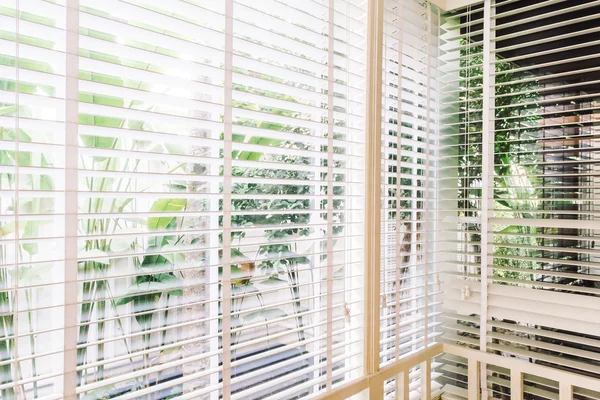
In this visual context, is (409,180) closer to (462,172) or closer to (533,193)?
(462,172)

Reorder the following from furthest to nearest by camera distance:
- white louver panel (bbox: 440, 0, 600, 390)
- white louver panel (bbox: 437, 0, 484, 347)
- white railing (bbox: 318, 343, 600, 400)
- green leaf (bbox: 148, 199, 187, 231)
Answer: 1. white louver panel (bbox: 437, 0, 484, 347)
2. white louver panel (bbox: 440, 0, 600, 390)
3. white railing (bbox: 318, 343, 600, 400)
4. green leaf (bbox: 148, 199, 187, 231)

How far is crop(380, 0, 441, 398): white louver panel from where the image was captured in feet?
4.67

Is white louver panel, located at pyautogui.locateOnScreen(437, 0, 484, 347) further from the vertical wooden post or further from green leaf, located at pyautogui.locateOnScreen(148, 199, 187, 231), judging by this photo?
green leaf, located at pyautogui.locateOnScreen(148, 199, 187, 231)

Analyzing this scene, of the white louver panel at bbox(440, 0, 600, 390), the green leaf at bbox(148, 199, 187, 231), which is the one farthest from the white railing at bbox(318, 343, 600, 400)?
the green leaf at bbox(148, 199, 187, 231)

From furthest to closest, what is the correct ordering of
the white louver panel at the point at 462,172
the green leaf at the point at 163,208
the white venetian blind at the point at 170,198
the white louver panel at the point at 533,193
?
the white louver panel at the point at 462,172 → the white louver panel at the point at 533,193 → the green leaf at the point at 163,208 → the white venetian blind at the point at 170,198

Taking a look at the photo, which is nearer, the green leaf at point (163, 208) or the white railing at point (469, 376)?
the green leaf at point (163, 208)

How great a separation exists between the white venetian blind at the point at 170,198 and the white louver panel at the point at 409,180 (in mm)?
160

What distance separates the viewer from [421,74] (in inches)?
62.5

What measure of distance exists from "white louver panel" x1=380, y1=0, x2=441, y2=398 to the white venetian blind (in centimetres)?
16

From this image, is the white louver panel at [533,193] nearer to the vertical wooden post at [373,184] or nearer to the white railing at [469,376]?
the white railing at [469,376]

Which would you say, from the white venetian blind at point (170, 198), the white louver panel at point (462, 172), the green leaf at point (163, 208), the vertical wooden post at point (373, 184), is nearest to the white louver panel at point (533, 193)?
the white louver panel at point (462, 172)

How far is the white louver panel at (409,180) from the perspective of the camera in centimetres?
142

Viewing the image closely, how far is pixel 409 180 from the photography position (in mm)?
1619

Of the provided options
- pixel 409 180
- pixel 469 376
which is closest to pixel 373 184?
pixel 409 180
